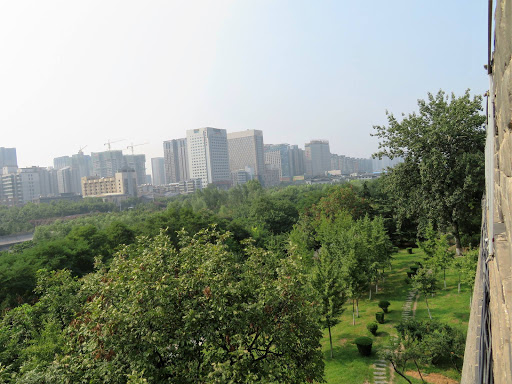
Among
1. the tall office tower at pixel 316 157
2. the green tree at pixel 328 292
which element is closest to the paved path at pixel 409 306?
the green tree at pixel 328 292

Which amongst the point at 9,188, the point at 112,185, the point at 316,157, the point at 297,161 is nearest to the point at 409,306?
the point at 112,185

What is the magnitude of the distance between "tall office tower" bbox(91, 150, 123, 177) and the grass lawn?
12736 centimetres

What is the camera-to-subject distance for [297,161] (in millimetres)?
172375

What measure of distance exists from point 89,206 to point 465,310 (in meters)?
61.4

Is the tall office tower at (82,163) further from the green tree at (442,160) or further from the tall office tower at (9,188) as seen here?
the green tree at (442,160)

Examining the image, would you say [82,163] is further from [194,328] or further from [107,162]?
[194,328]

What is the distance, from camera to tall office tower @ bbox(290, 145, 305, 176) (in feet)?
556

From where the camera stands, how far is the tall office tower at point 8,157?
386ft

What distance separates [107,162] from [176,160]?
2484 cm

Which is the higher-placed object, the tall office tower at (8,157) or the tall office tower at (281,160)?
the tall office tower at (8,157)

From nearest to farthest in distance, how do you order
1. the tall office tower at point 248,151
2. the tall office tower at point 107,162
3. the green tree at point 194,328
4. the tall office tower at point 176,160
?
1. the green tree at point 194,328
2. the tall office tower at point 107,162
3. the tall office tower at point 176,160
4. the tall office tower at point 248,151

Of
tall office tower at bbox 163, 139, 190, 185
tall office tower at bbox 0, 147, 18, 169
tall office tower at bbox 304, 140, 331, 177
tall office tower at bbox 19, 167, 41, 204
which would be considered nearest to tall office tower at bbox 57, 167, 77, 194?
tall office tower at bbox 19, 167, 41, 204

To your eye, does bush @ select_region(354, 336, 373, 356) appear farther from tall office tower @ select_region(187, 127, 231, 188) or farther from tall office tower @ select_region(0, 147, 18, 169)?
tall office tower @ select_region(0, 147, 18, 169)

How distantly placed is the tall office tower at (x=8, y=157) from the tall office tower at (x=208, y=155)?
57.8 metres
